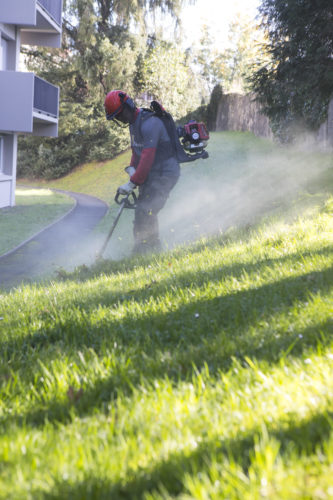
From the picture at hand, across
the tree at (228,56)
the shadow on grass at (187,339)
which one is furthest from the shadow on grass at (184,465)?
the tree at (228,56)

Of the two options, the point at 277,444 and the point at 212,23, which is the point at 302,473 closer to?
the point at 277,444

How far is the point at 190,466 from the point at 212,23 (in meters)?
76.1

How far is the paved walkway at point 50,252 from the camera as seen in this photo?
384 inches

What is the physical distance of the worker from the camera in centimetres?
806

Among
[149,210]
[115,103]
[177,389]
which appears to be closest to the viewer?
[177,389]

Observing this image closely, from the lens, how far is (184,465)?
1753 millimetres

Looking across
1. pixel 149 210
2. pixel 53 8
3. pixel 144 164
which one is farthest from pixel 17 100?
pixel 144 164

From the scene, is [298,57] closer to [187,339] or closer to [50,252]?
[50,252]

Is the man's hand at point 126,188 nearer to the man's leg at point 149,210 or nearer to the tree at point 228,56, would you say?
the man's leg at point 149,210

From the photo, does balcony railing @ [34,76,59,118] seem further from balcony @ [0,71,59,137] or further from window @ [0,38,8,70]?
window @ [0,38,8,70]

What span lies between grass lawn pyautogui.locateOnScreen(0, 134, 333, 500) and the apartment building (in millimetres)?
14736

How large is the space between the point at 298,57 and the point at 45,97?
452 inches

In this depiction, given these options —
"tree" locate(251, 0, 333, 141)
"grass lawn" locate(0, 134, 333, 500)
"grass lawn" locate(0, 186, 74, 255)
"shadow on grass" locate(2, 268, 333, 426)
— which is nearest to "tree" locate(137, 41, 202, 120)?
"grass lawn" locate(0, 186, 74, 255)

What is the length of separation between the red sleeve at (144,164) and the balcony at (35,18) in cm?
1341
